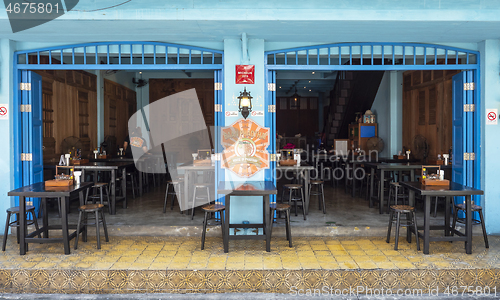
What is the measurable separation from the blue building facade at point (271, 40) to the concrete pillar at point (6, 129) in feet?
0.05

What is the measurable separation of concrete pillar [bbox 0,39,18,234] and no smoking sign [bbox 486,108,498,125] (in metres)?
6.93

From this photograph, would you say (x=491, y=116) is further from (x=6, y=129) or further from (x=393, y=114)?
(x=6, y=129)

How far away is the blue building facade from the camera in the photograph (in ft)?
14.6

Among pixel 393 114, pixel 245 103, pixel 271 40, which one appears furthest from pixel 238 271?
pixel 393 114

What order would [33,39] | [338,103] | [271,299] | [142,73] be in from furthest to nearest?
[142,73], [338,103], [33,39], [271,299]

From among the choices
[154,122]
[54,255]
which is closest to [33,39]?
Answer: [54,255]

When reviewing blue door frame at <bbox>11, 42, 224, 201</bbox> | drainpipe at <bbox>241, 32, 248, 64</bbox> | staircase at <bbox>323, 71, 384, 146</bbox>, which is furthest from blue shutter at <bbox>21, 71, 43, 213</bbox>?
staircase at <bbox>323, 71, 384, 146</bbox>

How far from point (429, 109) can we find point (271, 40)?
15.0 feet

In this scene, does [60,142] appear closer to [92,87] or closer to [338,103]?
[92,87]

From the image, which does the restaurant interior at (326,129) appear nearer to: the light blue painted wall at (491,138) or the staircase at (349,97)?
the staircase at (349,97)

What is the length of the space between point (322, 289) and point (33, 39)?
5069 mm

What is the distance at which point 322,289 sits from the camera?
4000 mm

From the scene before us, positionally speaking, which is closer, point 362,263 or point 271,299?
point 271,299

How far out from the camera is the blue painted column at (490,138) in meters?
5.49
